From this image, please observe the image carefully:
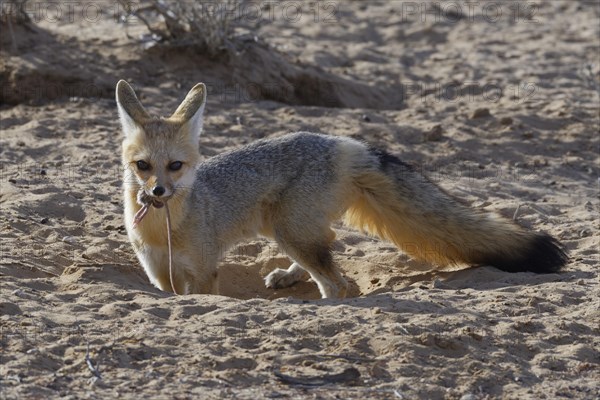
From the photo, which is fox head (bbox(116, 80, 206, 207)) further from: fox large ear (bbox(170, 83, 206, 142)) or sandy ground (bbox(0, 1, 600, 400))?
sandy ground (bbox(0, 1, 600, 400))

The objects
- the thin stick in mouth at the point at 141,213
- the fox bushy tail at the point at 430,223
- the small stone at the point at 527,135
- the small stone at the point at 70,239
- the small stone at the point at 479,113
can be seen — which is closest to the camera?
the thin stick in mouth at the point at 141,213

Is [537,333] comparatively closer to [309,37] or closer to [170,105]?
[170,105]

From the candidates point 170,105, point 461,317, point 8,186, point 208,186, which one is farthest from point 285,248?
point 170,105

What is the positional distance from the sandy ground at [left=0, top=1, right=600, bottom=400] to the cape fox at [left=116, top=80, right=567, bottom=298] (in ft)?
0.73

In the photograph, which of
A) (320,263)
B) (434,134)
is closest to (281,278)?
(320,263)

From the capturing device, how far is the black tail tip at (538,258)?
22.1ft

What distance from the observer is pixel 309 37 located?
1252 centimetres

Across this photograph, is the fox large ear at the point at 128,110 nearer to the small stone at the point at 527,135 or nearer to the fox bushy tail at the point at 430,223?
the fox bushy tail at the point at 430,223

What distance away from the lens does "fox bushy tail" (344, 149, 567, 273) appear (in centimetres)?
690

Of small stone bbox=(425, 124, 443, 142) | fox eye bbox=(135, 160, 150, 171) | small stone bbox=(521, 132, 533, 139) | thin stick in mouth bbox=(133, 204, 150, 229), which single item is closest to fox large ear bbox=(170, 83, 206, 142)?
fox eye bbox=(135, 160, 150, 171)

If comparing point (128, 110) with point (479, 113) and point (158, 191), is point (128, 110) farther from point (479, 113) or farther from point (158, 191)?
point (479, 113)

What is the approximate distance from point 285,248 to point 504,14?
7.91 meters

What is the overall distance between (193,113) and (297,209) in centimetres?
100

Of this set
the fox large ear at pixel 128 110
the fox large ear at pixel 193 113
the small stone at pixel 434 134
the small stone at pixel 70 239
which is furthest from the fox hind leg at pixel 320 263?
the small stone at pixel 434 134
